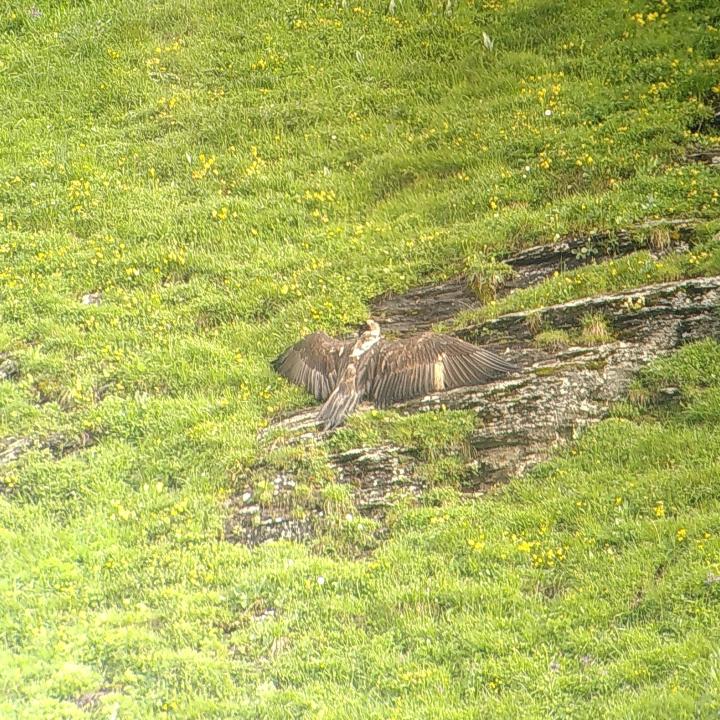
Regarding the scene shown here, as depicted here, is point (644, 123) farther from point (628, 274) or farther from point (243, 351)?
point (243, 351)

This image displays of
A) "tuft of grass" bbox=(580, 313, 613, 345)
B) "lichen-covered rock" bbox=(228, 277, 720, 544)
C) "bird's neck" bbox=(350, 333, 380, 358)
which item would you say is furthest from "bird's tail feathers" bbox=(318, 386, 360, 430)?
"tuft of grass" bbox=(580, 313, 613, 345)

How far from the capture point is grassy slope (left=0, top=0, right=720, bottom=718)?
970 cm

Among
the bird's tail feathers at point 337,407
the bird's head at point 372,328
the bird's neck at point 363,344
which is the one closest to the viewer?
the bird's tail feathers at point 337,407

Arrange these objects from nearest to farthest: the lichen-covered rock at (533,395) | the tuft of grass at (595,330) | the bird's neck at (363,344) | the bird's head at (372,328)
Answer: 1. the lichen-covered rock at (533,395)
2. the tuft of grass at (595,330)
3. the bird's neck at (363,344)
4. the bird's head at (372,328)

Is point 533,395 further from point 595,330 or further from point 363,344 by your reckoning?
point 363,344

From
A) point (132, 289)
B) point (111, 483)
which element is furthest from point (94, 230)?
point (111, 483)

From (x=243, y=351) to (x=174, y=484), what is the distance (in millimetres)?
2672

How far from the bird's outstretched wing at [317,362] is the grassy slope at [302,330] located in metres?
0.28

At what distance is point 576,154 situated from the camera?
17.3 meters

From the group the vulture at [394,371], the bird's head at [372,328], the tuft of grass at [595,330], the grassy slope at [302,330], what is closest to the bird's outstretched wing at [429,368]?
the vulture at [394,371]

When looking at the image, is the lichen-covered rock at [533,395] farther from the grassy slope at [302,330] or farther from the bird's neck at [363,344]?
the bird's neck at [363,344]

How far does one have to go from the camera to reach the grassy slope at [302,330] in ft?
31.8

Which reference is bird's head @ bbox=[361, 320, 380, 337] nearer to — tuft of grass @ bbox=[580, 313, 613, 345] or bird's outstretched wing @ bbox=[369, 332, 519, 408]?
bird's outstretched wing @ bbox=[369, 332, 519, 408]

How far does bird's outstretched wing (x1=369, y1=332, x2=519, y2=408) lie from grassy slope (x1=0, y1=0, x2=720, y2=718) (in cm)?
120
